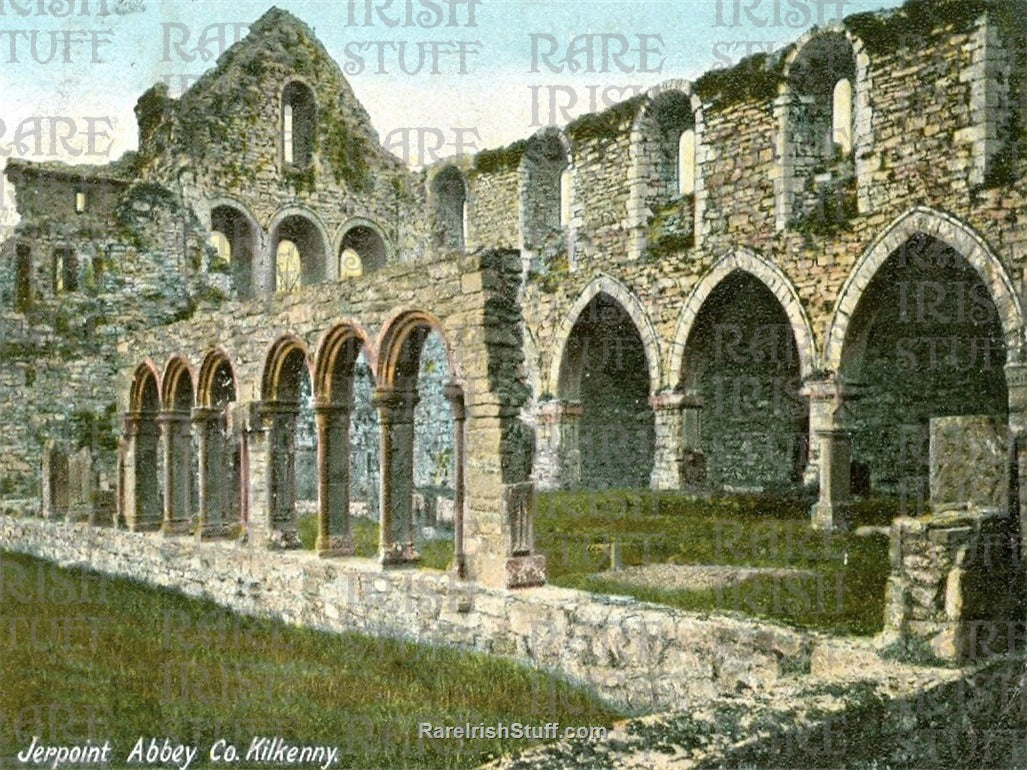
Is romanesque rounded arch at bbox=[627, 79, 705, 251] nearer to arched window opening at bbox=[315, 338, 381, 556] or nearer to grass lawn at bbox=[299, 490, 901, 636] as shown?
grass lawn at bbox=[299, 490, 901, 636]

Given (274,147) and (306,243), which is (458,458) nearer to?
(274,147)

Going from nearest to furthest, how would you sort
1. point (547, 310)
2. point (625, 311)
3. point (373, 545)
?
1. point (373, 545)
2. point (625, 311)
3. point (547, 310)

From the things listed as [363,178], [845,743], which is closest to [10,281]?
[363,178]

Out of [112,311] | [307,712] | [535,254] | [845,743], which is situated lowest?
[307,712]

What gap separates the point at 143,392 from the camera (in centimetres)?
1402

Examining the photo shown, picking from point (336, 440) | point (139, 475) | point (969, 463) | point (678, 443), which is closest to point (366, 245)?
point (678, 443)

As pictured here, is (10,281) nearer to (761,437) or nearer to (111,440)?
(111,440)

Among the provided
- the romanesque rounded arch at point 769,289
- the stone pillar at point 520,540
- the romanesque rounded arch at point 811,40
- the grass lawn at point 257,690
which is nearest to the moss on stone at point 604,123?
the romanesque rounded arch at point 811,40

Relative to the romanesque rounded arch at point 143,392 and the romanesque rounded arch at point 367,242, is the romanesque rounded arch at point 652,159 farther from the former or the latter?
the romanesque rounded arch at point 143,392

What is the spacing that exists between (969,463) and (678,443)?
1170 centimetres

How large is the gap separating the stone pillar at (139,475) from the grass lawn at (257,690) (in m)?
4.56

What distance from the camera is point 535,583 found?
7.64 metres

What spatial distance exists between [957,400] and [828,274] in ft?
12.6

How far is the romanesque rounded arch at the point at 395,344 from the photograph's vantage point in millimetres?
8773
